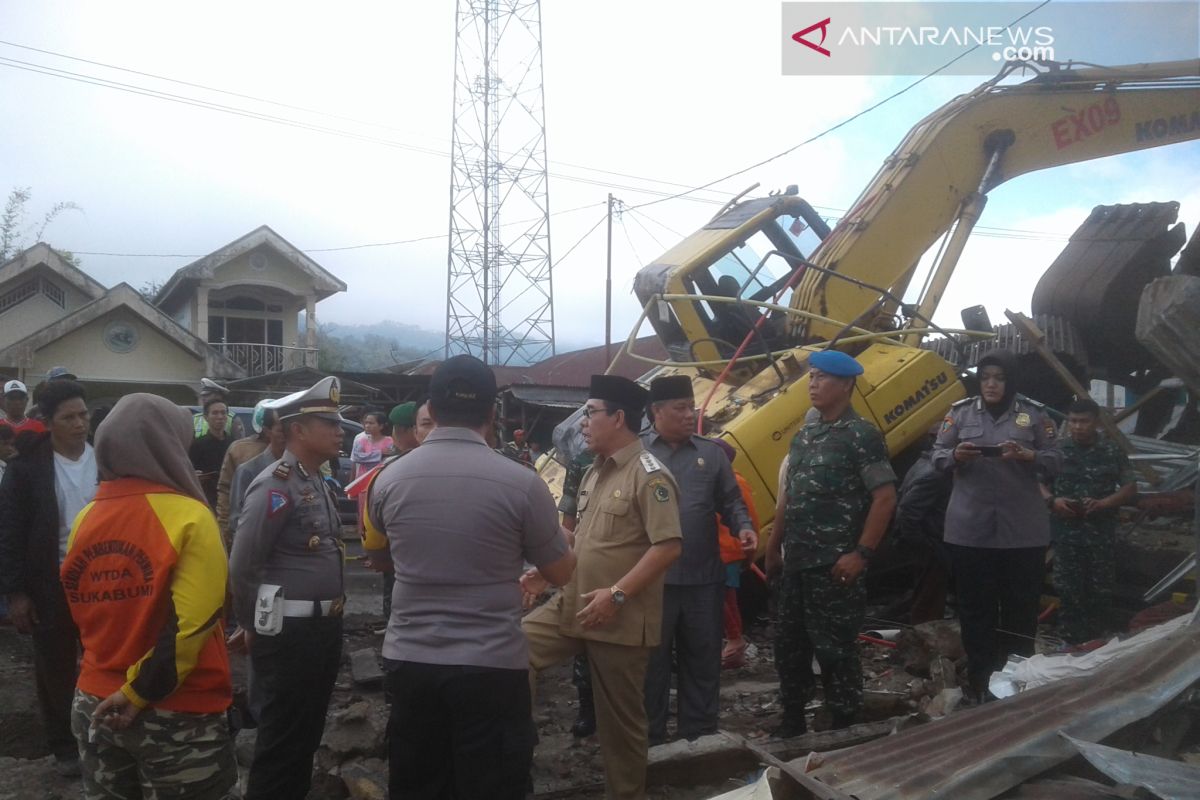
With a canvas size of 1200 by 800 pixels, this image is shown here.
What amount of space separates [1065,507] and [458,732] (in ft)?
15.7

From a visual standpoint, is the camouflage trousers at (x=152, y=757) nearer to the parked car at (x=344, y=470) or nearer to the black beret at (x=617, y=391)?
the black beret at (x=617, y=391)

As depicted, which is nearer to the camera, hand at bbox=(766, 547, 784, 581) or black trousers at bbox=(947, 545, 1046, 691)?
hand at bbox=(766, 547, 784, 581)

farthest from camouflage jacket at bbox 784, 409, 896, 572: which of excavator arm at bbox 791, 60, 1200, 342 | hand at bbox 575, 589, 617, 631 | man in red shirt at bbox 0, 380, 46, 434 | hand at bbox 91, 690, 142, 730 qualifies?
man in red shirt at bbox 0, 380, 46, 434

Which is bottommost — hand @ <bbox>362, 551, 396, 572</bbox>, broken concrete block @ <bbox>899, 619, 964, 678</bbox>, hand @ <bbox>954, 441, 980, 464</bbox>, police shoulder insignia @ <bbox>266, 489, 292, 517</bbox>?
broken concrete block @ <bbox>899, 619, 964, 678</bbox>

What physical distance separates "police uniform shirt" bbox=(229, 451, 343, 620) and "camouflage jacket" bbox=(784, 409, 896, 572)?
2.14 m

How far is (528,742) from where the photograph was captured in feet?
9.43

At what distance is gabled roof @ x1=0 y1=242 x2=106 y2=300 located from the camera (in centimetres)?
2169

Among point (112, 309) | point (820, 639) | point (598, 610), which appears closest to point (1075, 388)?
point (820, 639)

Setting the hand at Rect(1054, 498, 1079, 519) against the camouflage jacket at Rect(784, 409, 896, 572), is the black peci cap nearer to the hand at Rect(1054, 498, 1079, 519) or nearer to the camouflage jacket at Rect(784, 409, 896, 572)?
the camouflage jacket at Rect(784, 409, 896, 572)

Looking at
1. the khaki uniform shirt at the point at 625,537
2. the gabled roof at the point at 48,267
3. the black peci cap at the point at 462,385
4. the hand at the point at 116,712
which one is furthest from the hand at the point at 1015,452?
the gabled roof at the point at 48,267

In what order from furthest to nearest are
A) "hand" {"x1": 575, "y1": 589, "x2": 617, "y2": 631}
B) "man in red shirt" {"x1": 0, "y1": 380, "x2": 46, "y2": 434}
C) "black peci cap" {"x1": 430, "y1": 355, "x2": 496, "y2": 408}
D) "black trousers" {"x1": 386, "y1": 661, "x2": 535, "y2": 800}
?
"man in red shirt" {"x1": 0, "y1": 380, "x2": 46, "y2": 434} → "hand" {"x1": 575, "y1": 589, "x2": 617, "y2": 631} → "black peci cap" {"x1": 430, "y1": 355, "x2": 496, "y2": 408} → "black trousers" {"x1": 386, "y1": 661, "x2": 535, "y2": 800}

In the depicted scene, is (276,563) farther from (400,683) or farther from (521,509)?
(521,509)

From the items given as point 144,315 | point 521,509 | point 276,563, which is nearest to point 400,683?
point 521,509

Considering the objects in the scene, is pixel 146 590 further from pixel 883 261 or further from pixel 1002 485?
pixel 883 261
